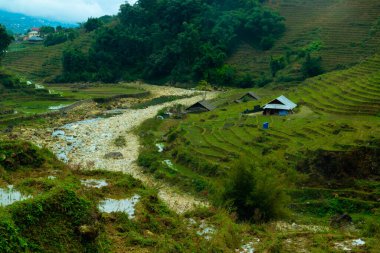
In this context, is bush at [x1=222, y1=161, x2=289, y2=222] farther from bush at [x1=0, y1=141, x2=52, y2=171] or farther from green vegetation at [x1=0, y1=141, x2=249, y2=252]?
bush at [x1=0, y1=141, x2=52, y2=171]

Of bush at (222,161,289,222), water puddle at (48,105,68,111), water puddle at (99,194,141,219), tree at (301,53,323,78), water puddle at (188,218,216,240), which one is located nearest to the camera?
water puddle at (188,218,216,240)

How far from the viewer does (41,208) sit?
10477 millimetres

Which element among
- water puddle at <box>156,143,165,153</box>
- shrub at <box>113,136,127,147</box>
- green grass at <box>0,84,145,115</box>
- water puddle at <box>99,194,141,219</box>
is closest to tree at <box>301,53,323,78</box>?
green grass at <box>0,84,145,115</box>

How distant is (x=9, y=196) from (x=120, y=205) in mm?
3271

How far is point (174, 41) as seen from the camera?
7988 centimetres

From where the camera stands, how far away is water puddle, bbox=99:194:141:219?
530 inches

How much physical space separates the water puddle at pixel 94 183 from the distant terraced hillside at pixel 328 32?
45571 mm

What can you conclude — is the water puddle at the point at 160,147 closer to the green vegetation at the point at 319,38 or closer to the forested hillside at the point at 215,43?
the green vegetation at the point at 319,38

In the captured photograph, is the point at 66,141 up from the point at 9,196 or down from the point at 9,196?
down

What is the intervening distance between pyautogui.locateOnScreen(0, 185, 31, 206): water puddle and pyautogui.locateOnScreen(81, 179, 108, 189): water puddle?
261cm

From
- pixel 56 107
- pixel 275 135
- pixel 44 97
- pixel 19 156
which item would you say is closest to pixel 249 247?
pixel 19 156

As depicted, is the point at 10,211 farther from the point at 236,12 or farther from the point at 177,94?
the point at 236,12

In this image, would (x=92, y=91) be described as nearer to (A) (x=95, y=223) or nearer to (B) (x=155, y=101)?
(B) (x=155, y=101)

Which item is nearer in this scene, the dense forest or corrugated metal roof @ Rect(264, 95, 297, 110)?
corrugated metal roof @ Rect(264, 95, 297, 110)
